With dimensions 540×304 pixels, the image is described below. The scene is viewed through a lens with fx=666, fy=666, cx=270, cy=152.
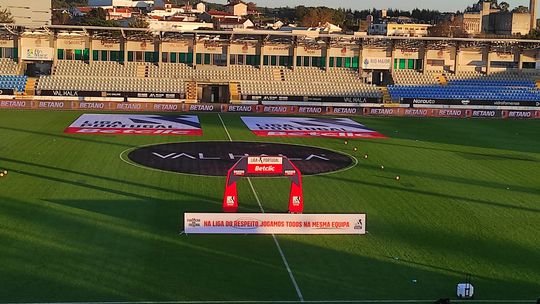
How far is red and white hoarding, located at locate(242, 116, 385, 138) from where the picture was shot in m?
46.8

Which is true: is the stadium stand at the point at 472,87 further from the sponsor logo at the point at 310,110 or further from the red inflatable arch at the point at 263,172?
the red inflatable arch at the point at 263,172

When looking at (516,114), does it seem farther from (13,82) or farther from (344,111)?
(13,82)

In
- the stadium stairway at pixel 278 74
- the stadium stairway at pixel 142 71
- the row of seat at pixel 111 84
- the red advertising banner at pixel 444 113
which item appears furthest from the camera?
the stadium stairway at pixel 278 74

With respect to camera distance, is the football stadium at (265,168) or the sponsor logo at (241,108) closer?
the football stadium at (265,168)

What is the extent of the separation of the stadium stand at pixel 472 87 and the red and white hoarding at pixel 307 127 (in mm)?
12814

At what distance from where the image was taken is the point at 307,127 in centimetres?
5075

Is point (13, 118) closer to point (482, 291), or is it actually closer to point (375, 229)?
point (375, 229)

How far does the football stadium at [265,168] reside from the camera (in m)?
17.7

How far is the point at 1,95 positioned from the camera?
196 ft

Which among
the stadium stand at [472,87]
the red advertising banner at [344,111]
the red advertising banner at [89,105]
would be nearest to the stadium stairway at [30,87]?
the red advertising banner at [89,105]

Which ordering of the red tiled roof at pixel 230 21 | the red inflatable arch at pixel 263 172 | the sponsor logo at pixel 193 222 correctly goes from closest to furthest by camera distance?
the sponsor logo at pixel 193 222
the red inflatable arch at pixel 263 172
the red tiled roof at pixel 230 21

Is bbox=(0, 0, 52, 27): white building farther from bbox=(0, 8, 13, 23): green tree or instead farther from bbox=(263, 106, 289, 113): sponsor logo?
bbox=(263, 106, 289, 113): sponsor logo

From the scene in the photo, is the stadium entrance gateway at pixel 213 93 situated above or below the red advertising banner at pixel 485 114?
above

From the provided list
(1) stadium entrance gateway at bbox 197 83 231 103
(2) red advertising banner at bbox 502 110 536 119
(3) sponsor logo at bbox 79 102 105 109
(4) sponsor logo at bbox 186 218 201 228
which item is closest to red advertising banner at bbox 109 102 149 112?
(3) sponsor logo at bbox 79 102 105 109
